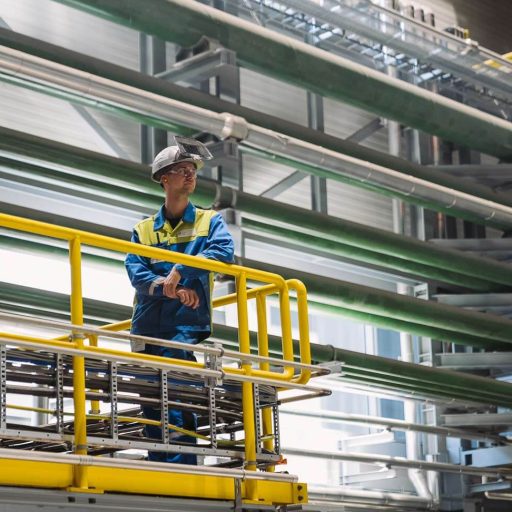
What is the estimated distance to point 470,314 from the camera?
1577 cm

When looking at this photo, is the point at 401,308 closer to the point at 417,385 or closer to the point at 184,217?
the point at 417,385

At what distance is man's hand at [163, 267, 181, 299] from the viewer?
734 centimetres

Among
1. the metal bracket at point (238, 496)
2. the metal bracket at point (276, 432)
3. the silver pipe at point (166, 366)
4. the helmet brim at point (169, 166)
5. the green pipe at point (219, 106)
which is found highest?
the green pipe at point (219, 106)

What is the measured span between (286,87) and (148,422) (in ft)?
35.3

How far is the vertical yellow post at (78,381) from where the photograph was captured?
6312 millimetres

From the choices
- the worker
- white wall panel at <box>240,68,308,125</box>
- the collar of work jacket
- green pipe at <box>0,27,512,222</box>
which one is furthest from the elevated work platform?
white wall panel at <box>240,68,308,125</box>

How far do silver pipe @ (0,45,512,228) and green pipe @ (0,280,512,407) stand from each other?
181 cm

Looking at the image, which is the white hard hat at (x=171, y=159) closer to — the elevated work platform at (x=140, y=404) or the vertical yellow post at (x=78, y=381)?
the elevated work platform at (x=140, y=404)

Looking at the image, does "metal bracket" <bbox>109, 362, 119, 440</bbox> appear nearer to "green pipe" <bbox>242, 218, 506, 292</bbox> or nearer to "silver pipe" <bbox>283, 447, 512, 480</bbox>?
"green pipe" <bbox>242, 218, 506, 292</bbox>

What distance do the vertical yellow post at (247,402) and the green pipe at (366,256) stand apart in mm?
6459

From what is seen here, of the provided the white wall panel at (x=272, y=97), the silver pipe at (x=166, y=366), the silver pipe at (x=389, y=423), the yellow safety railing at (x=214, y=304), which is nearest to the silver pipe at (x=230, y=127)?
the white wall panel at (x=272, y=97)

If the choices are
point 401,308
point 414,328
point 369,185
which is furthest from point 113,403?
point 414,328

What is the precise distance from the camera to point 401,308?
49.5 ft

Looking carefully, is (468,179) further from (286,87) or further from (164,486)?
(164,486)
